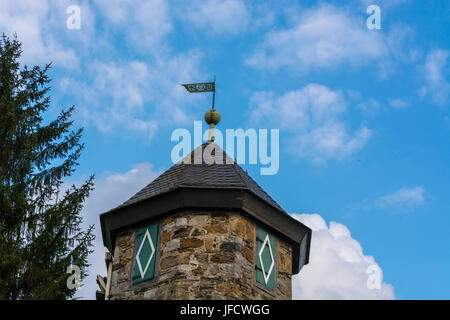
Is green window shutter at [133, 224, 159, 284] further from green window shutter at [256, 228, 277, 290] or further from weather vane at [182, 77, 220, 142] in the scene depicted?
weather vane at [182, 77, 220, 142]

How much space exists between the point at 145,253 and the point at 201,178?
1590 mm

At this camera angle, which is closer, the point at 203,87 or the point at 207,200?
the point at 207,200

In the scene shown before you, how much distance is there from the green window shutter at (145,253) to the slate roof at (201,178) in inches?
22.1

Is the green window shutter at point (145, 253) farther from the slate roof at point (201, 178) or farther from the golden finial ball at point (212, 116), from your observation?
the golden finial ball at point (212, 116)

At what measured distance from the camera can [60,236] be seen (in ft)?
45.0

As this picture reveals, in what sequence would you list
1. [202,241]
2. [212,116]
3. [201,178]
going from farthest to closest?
1. [212,116]
2. [201,178]
3. [202,241]

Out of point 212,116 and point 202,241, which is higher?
point 212,116

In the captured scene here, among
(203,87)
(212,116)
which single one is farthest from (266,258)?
(203,87)

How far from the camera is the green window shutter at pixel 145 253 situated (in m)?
12.6

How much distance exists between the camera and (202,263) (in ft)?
40.1

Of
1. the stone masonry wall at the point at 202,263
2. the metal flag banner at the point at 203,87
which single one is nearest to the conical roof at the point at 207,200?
the stone masonry wall at the point at 202,263

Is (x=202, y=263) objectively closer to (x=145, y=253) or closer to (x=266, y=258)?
(x=145, y=253)

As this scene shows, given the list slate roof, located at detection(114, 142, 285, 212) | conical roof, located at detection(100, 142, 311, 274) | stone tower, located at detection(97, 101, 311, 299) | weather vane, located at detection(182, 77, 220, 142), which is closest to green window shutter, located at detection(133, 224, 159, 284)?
stone tower, located at detection(97, 101, 311, 299)
